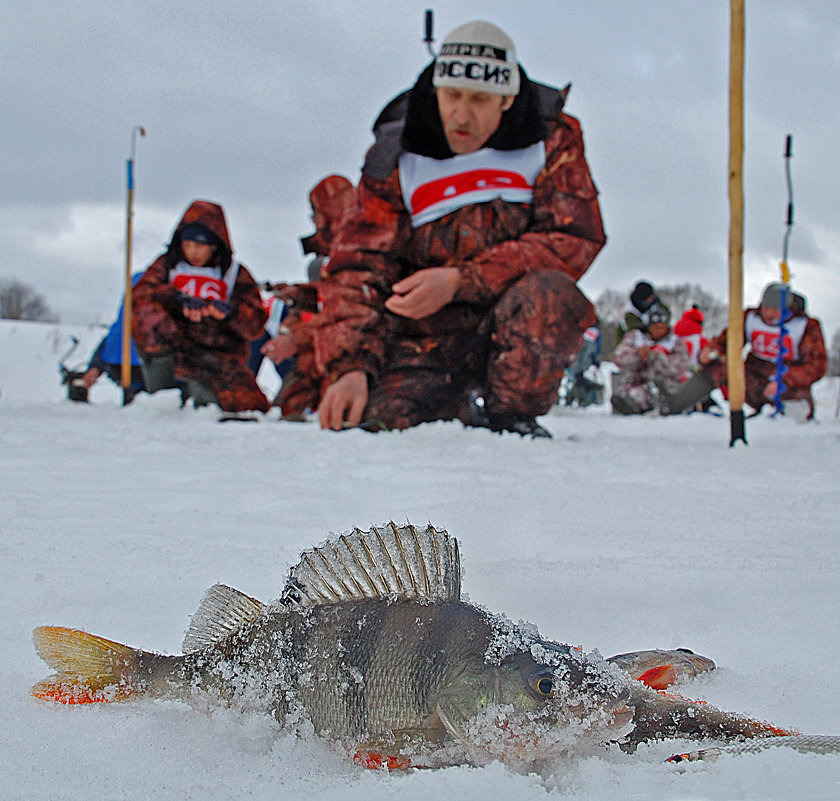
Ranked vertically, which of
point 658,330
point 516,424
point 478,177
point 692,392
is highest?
point 478,177

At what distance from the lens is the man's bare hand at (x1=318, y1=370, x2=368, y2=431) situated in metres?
3.41

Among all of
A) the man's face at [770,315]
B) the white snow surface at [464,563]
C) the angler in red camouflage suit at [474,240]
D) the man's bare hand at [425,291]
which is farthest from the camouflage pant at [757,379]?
the white snow surface at [464,563]

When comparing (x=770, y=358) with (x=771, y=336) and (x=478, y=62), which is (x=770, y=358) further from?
(x=478, y=62)

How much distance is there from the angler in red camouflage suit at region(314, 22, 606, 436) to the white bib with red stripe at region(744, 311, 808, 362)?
5.15 metres

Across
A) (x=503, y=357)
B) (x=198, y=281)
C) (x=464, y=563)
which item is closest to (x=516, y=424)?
(x=503, y=357)

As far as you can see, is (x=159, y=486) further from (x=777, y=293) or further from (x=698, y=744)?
(x=777, y=293)

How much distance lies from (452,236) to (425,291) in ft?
1.73

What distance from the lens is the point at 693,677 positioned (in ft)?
2.73

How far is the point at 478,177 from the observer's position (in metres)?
3.64

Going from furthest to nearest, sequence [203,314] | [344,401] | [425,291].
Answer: [203,314], [344,401], [425,291]

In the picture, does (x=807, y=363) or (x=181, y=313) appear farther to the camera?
(x=807, y=363)

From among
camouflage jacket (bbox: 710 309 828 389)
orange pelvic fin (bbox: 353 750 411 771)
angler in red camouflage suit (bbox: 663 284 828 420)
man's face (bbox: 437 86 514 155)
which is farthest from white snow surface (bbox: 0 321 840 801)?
camouflage jacket (bbox: 710 309 828 389)

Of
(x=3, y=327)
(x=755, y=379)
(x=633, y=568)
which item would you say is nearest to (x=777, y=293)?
(x=755, y=379)

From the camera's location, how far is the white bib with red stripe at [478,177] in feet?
12.0
